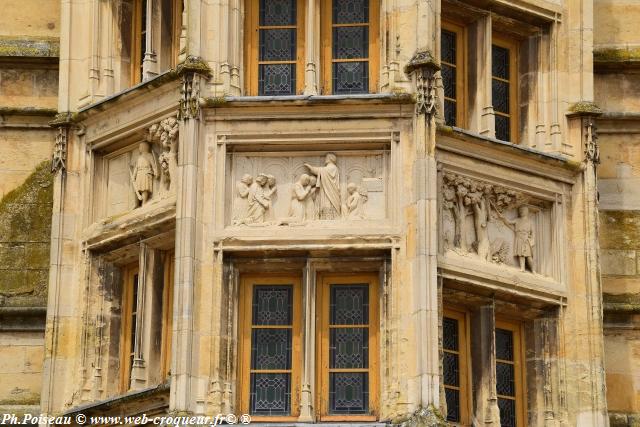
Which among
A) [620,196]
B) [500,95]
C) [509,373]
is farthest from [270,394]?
[620,196]

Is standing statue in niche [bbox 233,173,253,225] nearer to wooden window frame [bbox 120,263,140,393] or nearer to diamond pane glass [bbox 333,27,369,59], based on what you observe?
wooden window frame [bbox 120,263,140,393]

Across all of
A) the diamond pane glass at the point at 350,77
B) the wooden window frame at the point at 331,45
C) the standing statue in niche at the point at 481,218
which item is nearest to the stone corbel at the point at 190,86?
the wooden window frame at the point at 331,45

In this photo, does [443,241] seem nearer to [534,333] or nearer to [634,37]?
[534,333]

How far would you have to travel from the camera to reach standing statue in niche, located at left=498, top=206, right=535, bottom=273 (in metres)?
28.9

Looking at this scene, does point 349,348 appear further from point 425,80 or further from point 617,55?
point 617,55

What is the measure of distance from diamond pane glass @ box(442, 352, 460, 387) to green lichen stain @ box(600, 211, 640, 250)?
3376 millimetres

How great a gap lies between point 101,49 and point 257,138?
2977 millimetres

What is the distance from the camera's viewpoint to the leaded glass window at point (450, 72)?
29219 millimetres

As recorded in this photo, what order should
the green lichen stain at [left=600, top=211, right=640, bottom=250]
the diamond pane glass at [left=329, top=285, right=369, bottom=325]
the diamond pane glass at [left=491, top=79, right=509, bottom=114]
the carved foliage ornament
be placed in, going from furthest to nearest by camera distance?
1. the green lichen stain at [left=600, top=211, right=640, bottom=250]
2. the diamond pane glass at [left=491, top=79, right=509, bottom=114]
3. the carved foliage ornament
4. the diamond pane glass at [left=329, top=285, right=369, bottom=325]

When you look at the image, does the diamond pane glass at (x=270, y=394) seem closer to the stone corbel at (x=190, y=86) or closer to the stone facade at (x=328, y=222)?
the stone facade at (x=328, y=222)

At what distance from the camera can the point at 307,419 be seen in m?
27.1

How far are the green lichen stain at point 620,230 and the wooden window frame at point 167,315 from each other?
6.02 m

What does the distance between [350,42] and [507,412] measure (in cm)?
510

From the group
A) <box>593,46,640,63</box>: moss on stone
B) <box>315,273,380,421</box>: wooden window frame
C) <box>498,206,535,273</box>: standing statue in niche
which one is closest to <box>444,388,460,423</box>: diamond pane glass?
<box>315,273,380,421</box>: wooden window frame
